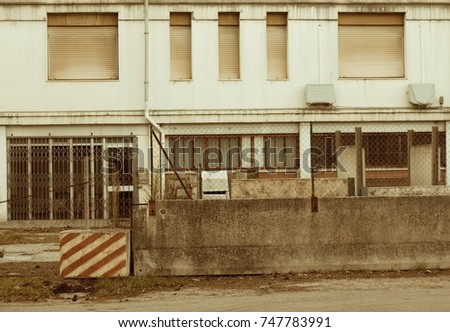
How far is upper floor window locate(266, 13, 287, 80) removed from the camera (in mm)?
26016

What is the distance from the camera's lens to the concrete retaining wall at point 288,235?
12.5 meters

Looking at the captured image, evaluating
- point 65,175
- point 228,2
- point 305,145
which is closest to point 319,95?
point 305,145

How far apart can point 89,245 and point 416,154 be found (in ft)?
21.3

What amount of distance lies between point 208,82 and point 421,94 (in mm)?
6565

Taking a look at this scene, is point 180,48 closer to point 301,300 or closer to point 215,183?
point 215,183

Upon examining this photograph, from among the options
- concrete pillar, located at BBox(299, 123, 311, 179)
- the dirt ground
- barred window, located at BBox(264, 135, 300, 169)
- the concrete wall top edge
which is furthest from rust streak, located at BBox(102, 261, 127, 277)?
the concrete wall top edge

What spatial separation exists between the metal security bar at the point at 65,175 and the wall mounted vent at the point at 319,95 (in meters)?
5.54

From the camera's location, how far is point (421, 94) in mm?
25859

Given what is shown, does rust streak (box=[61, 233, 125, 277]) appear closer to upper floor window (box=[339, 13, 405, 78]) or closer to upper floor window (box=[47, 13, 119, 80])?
upper floor window (box=[47, 13, 119, 80])

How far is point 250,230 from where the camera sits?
496 inches

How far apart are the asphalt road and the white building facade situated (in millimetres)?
13330

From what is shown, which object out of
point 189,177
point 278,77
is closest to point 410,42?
point 278,77

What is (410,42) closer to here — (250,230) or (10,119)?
(10,119)

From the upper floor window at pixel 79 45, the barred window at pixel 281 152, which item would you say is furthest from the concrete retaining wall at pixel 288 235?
the upper floor window at pixel 79 45
